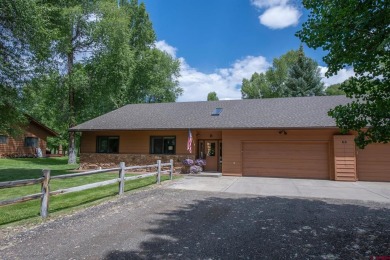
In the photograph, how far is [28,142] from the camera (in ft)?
92.6

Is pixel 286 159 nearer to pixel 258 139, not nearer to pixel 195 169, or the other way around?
pixel 258 139

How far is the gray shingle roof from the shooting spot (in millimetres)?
14830

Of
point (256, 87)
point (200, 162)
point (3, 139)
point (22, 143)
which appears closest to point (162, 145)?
point (200, 162)

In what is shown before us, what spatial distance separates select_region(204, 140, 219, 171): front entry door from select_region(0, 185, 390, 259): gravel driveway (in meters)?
8.81

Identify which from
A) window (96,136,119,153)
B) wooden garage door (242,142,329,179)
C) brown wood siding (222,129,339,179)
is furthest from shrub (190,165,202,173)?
window (96,136,119,153)

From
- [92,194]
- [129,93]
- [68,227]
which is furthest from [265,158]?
[129,93]

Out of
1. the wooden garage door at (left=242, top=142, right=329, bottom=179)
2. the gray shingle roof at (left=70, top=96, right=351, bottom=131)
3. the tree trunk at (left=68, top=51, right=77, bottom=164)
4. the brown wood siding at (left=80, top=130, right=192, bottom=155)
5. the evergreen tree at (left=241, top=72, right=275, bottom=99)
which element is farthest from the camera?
the evergreen tree at (left=241, top=72, right=275, bottom=99)

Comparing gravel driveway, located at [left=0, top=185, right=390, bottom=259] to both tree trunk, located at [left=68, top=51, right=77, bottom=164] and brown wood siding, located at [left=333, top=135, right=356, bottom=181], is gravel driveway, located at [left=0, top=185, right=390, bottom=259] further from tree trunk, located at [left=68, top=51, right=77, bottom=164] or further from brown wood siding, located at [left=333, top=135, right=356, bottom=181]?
tree trunk, located at [left=68, top=51, right=77, bottom=164]

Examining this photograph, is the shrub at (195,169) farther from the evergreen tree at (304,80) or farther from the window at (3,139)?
the evergreen tree at (304,80)

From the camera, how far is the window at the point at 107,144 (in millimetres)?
17969

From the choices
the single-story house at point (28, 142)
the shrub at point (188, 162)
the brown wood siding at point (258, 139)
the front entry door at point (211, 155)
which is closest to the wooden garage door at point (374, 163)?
the brown wood siding at point (258, 139)

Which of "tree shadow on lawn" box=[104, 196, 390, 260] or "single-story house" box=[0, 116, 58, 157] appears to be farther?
"single-story house" box=[0, 116, 58, 157]

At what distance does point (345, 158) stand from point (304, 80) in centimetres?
2110

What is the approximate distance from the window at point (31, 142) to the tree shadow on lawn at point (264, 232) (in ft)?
89.3
